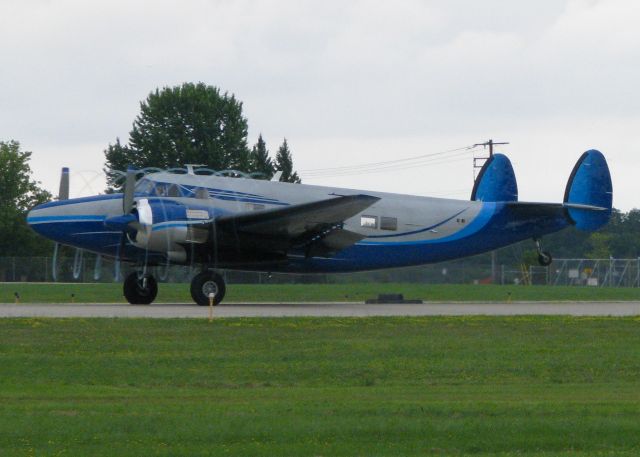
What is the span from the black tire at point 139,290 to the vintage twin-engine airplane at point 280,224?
1.2 inches

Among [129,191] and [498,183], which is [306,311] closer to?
[129,191]

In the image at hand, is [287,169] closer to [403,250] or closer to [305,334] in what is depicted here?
[403,250]

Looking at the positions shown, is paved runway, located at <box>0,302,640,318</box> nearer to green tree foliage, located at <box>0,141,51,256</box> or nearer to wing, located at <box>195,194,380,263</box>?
wing, located at <box>195,194,380,263</box>

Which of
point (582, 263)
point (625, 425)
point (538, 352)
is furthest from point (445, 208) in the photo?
point (582, 263)

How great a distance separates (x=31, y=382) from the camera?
17.6m

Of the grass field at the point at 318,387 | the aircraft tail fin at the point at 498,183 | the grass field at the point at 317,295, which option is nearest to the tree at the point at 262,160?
the grass field at the point at 317,295

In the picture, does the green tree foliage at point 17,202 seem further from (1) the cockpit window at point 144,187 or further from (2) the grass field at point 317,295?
(1) the cockpit window at point 144,187

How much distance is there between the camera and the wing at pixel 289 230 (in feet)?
110

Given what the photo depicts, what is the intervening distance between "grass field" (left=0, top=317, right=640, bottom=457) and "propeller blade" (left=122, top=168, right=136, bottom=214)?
627 cm

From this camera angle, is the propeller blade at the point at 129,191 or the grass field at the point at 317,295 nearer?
the propeller blade at the point at 129,191

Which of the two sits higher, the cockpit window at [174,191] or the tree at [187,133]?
the tree at [187,133]

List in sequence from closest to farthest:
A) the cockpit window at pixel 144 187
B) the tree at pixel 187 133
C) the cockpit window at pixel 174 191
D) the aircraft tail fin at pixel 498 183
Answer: the cockpit window at pixel 144 187, the cockpit window at pixel 174 191, the aircraft tail fin at pixel 498 183, the tree at pixel 187 133

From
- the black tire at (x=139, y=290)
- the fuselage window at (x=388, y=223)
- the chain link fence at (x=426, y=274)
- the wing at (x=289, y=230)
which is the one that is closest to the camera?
the wing at (x=289, y=230)

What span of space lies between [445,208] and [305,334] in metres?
14.0
